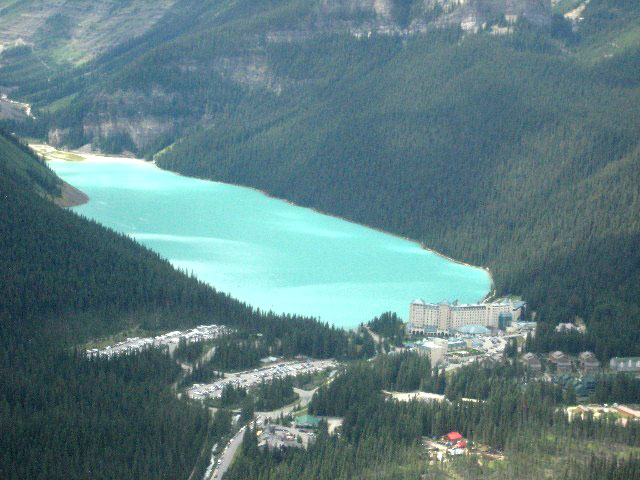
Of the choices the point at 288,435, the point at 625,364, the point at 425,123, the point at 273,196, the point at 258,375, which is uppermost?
the point at 425,123

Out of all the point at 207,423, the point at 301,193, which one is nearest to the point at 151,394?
the point at 207,423

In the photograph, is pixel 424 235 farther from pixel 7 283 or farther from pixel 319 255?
pixel 7 283

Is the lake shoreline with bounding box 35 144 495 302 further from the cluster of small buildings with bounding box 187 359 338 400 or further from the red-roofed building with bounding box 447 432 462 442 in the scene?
the red-roofed building with bounding box 447 432 462 442

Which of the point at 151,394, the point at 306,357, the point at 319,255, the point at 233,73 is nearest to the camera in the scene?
the point at 151,394

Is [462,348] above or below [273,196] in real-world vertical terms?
below

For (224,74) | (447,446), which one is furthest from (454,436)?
(224,74)

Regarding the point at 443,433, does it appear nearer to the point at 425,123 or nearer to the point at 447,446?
the point at 447,446

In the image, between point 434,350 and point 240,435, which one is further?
point 434,350
